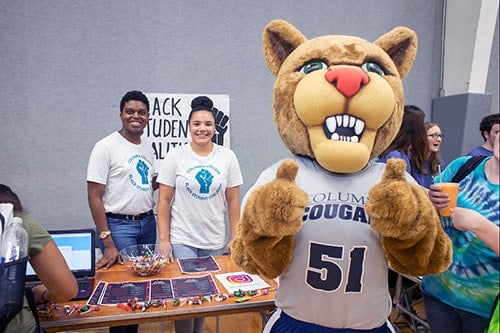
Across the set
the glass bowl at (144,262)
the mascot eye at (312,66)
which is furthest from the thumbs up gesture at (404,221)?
the glass bowl at (144,262)

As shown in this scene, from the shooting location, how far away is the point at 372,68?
1.07 metres

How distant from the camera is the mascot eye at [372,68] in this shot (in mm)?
1059

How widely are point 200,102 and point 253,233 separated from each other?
1.33 meters

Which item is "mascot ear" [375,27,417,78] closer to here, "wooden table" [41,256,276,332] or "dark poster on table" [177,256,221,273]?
"wooden table" [41,256,276,332]

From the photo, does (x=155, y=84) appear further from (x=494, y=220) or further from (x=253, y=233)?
(x=494, y=220)

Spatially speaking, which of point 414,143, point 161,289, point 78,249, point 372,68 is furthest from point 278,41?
point 414,143

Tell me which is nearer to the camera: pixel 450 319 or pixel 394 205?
pixel 394 205

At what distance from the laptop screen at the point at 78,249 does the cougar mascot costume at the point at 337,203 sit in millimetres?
821

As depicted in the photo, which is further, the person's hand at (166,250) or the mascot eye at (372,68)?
the person's hand at (166,250)

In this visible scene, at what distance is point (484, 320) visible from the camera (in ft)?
3.74

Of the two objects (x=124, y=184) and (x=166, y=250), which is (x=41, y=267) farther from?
(x=124, y=184)

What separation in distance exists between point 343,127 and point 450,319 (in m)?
0.81

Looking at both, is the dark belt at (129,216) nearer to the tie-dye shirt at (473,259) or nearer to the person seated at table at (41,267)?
the person seated at table at (41,267)

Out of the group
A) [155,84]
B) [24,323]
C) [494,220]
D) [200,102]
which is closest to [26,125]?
[155,84]
